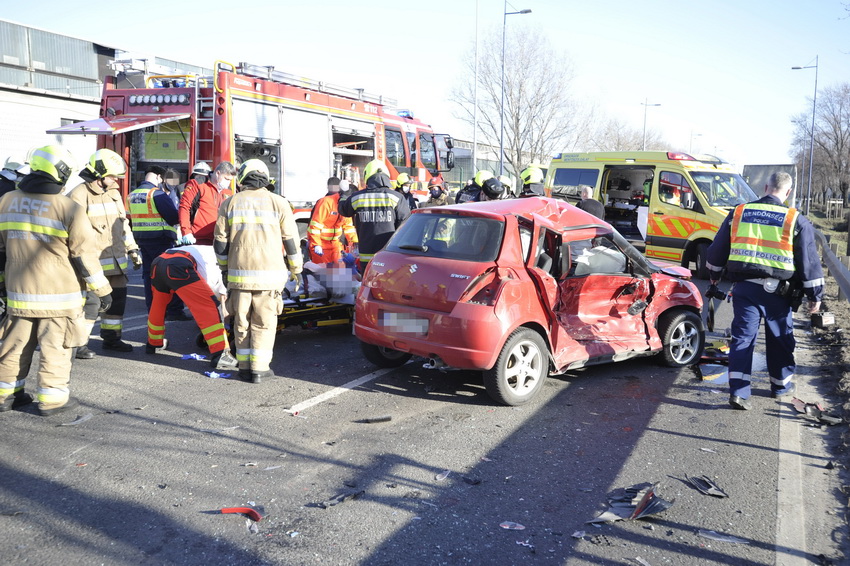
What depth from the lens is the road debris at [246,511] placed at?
3590 mm

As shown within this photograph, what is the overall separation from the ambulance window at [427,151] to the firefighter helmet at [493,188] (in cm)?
670

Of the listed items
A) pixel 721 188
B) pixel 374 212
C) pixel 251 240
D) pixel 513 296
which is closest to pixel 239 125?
pixel 374 212

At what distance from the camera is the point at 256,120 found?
36.9ft

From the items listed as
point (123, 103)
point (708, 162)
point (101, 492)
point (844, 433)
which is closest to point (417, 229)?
point (101, 492)

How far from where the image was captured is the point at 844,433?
200 inches

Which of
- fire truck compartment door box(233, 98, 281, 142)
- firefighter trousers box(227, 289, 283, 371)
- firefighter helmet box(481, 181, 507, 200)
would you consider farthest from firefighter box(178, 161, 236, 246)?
firefighter helmet box(481, 181, 507, 200)

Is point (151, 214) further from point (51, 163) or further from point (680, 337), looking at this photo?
point (680, 337)

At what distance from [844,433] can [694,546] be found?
239cm

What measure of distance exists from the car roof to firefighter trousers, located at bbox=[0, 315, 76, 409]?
294 cm

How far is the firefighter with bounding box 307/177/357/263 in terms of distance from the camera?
866 cm

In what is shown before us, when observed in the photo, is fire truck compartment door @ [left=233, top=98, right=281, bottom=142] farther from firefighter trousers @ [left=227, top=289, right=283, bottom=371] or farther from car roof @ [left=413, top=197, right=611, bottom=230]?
car roof @ [left=413, top=197, right=611, bottom=230]

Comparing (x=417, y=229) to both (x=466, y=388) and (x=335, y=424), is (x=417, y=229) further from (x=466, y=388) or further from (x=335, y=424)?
(x=335, y=424)

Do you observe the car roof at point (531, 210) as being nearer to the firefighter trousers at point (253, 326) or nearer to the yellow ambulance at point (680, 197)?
the firefighter trousers at point (253, 326)

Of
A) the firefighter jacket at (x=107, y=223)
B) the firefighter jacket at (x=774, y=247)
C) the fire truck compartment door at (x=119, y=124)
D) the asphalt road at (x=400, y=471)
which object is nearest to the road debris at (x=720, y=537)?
the asphalt road at (x=400, y=471)
